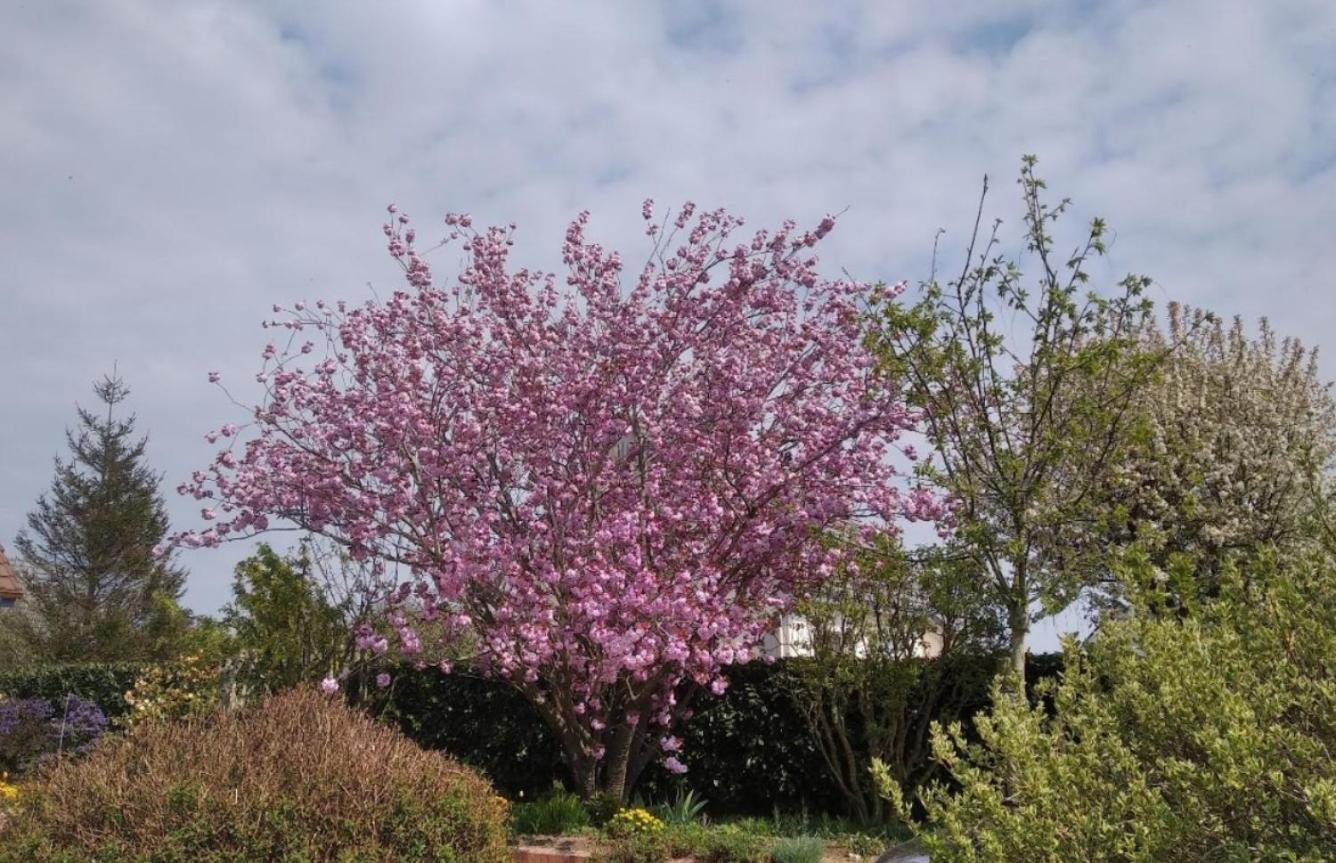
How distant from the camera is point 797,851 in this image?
8.27 meters

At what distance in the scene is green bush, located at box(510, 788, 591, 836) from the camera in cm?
958

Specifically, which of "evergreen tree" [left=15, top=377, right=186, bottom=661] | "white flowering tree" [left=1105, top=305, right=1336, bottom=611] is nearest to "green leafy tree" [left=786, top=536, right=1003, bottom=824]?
"white flowering tree" [left=1105, top=305, right=1336, bottom=611]

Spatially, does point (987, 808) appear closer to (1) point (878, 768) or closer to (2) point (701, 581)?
(1) point (878, 768)

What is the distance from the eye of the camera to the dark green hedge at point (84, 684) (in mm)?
16578

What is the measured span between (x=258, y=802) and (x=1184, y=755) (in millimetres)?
4156

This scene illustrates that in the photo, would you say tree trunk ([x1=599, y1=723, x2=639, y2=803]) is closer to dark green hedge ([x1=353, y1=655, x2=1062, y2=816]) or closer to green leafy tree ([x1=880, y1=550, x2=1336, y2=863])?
dark green hedge ([x1=353, y1=655, x2=1062, y2=816])

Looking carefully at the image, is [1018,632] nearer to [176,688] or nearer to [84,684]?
[176,688]

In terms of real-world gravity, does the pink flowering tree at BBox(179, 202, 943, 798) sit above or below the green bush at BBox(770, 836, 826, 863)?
above

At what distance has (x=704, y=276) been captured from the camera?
11.0 metres

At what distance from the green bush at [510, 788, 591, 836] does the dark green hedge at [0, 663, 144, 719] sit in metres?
8.74

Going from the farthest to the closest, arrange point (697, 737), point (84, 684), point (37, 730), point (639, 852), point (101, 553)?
point (101, 553)
point (84, 684)
point (37, 730)
point (697, 737)
point (639, 852)

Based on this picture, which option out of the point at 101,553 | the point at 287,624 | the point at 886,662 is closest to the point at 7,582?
the point at 101,553

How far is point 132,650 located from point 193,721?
20894 mm

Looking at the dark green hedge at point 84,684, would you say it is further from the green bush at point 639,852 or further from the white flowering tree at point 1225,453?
the white flowering tree at point 1225,453
